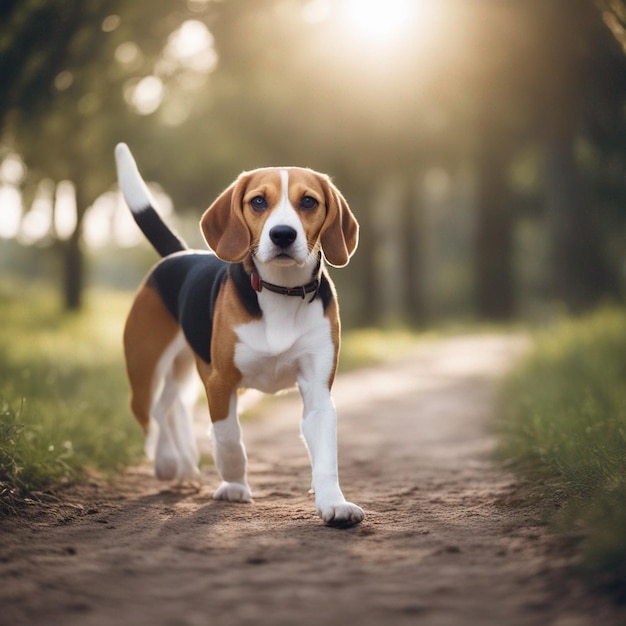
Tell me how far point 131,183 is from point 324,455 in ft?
7.39

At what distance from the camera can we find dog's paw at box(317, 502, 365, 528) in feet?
12.1

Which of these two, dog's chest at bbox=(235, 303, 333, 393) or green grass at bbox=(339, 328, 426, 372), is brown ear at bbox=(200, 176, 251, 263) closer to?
dog's chest at bbox=(235, 303, 333, 393)

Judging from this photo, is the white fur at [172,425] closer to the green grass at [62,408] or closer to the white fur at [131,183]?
the green grass at [62,408]

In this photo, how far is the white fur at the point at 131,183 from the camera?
17.3ft

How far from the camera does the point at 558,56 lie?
340 inches

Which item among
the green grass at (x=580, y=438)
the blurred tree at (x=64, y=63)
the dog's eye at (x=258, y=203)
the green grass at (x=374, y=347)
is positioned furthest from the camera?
the green grass at (x=374, y=347)

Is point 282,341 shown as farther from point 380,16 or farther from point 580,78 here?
point 380,16

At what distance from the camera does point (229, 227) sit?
4086mm

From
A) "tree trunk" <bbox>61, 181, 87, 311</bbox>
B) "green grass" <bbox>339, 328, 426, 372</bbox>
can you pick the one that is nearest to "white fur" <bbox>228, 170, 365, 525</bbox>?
"green grass" <bbox>339, 328, 426, 372</bbox>

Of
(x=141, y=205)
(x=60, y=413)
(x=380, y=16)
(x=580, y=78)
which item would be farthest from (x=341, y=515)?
(x=380, y=16)

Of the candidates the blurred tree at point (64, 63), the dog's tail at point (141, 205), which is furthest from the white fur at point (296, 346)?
the blurred tree at point (64, 63)

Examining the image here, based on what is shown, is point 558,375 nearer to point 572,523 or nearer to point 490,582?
point 572,523

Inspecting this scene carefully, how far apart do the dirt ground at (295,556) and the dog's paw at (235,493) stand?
0.05 meters

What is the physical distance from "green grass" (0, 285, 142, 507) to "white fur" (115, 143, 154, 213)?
1.30 metres
